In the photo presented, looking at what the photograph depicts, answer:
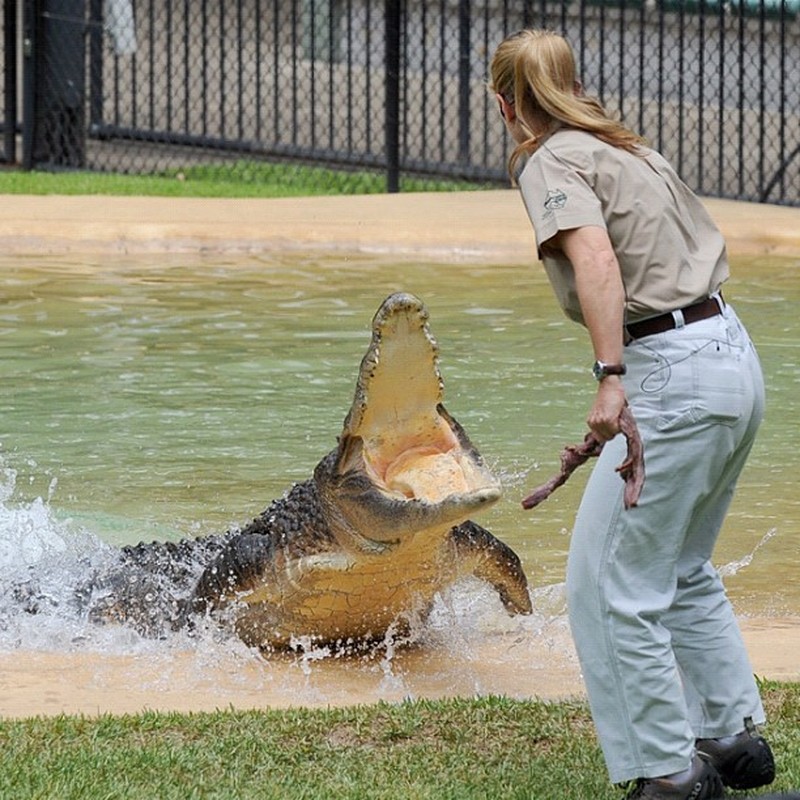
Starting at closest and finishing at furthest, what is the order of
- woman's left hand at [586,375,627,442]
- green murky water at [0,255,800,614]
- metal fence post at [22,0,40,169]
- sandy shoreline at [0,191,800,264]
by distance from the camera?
→ woman's left hand at [586,375,627,442] → green murky water at [0,255,800,614] → sandy shoreline at [0,191,800,264] → metal fence post at [22,0,40,169]

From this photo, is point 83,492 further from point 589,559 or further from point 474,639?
point 589,559

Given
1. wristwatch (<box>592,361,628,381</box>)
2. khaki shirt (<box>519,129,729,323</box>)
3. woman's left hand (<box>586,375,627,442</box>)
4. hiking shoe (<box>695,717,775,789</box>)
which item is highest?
khaki shirt (<box>519,129,729,323</box>)

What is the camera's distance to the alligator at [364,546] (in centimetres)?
467

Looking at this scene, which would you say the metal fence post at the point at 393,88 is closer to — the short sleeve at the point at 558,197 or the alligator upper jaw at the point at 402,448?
the alligator upper jaw at the point at 402,448

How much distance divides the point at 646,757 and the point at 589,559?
42 cm

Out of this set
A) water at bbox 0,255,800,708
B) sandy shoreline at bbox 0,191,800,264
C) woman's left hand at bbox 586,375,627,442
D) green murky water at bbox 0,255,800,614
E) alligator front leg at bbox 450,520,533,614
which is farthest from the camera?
sandy shoreline at bbox 0,191,800,264

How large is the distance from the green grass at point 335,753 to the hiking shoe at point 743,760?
0.25 ft

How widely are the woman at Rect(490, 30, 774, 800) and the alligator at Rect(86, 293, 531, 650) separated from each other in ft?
2.18

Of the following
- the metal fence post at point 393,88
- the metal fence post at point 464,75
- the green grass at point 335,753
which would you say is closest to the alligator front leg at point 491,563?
the green grass at point 335,753

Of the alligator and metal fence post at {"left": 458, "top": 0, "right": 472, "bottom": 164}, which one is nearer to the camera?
the alligator

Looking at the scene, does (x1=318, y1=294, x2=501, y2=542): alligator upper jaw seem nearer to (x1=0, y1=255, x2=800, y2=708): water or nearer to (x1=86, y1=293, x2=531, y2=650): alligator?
(x1=86, y1=293, x2=531, y2=650): alligator

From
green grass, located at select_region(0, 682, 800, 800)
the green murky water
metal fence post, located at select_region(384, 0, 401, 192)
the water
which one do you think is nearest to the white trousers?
green grass, located at select_region(0, 682, 800, 800)

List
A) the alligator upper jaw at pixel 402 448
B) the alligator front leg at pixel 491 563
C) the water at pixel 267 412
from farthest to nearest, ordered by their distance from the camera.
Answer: the water at pixel 267 412 → the alligator front leg at pixel 491 563 → the alligator upper jaw at pixel 402 448

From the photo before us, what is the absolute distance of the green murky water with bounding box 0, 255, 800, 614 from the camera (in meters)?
7.13
